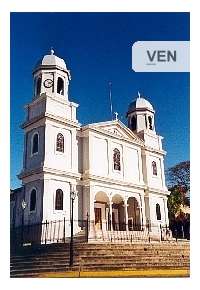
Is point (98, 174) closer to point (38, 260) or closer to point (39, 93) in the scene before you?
point (39, 93)

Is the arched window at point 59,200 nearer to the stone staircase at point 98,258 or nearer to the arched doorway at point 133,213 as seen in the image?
the stone staircase at point 98,258

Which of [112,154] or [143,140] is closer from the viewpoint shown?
[112,154]

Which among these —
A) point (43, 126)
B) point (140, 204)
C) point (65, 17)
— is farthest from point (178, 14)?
point (140, 204)

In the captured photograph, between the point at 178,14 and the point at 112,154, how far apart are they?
48.7 ft

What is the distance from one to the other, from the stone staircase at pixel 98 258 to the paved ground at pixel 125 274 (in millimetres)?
404

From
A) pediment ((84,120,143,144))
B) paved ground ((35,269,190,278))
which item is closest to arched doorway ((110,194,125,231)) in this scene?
pediment ((84,120,143,144))

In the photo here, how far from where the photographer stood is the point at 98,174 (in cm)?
2408

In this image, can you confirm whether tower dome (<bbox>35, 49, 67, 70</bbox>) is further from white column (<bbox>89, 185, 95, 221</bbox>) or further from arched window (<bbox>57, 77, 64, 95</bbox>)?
white column (<bbox>89, 185, 95, 221</bbox>)

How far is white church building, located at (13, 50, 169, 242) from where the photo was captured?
21391mm

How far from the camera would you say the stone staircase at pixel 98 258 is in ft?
42.6

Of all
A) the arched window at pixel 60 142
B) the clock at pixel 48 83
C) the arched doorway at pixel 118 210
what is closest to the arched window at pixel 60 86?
the clock at pixel 48 83

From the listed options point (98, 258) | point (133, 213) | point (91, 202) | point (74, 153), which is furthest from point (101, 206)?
point (98, 258)

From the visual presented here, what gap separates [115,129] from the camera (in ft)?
87.8

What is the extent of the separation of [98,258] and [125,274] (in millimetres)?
2104
